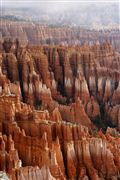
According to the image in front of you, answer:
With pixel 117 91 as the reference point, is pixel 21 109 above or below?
above

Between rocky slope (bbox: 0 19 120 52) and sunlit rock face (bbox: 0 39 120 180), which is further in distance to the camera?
rocky slope (bbox: 0 19 120 52)

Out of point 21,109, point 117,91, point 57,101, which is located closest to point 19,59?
point 57,101

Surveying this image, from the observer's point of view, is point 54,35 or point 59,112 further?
point 54,35

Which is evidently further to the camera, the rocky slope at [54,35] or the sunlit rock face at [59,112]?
the rocky slope at [54,35]

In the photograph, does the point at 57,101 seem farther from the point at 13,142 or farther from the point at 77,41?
the point at 77,41

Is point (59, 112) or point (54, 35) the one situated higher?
point (59, 112)

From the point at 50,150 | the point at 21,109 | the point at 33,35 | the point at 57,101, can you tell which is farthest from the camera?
the point at 33,35

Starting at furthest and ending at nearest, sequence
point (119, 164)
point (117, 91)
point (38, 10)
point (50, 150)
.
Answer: point (38, 10)
point (117, 91)
point (119, 164)
point (50, 150)

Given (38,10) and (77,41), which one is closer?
(77,41)
